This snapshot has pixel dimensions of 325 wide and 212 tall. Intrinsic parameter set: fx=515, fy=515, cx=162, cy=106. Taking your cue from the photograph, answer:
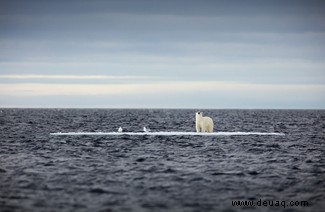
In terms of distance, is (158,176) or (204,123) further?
(204,123)

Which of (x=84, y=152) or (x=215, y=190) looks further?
(x=84, y=152)

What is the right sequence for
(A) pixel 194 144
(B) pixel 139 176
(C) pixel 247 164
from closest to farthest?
(B) pixel 139 176 → (C) pixel 247 164 → (A) pixel 194 144

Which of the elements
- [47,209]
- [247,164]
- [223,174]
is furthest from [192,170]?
[47,209]

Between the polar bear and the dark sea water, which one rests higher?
the polar bear

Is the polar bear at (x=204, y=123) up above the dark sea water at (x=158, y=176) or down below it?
above

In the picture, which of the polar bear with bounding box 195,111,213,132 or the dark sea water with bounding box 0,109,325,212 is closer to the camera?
the dark sea water with bounding box 0,109,325,212

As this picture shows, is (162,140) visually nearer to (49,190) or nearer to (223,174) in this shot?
(223,174)

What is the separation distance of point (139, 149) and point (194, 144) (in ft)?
17.6

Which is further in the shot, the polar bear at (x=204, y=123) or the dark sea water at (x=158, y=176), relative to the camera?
the polar bear at (x=204, y=123)

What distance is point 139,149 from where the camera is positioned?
3525 centimetres

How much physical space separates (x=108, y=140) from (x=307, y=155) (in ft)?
54.9

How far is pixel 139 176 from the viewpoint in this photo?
23.1 m

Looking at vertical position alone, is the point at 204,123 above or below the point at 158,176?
above

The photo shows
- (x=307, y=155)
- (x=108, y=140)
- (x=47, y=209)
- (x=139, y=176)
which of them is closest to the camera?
(x=47, y=209)
